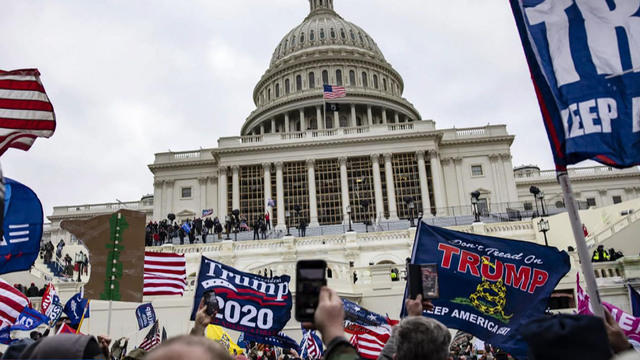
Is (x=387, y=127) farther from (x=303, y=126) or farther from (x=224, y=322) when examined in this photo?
(x=224, y=322)

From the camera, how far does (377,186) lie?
5591 centimetres

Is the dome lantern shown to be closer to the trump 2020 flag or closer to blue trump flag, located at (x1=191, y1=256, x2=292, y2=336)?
blue trump flag, located at (x1=191, y1=256, x2=292, y2=336)

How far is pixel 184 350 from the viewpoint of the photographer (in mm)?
1938

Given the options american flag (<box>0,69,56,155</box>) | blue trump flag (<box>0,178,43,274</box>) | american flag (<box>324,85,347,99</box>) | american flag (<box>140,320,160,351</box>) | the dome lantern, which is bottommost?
american flag (<box>140,320,160,351</box>)

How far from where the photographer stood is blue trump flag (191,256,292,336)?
1012 cm

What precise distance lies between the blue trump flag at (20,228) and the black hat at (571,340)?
8045 millimetres

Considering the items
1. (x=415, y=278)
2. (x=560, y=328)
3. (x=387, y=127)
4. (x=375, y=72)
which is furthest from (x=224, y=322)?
(x=375, y=72)

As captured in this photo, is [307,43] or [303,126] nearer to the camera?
[303,126]

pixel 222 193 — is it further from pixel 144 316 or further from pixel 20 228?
pixel 20 228

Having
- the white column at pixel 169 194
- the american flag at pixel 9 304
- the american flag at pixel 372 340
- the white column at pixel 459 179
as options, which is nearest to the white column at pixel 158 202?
the white column at pixel 169 194

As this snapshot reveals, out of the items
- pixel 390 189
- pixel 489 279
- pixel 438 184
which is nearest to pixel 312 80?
pixel 390 189

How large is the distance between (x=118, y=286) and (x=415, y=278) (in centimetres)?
648

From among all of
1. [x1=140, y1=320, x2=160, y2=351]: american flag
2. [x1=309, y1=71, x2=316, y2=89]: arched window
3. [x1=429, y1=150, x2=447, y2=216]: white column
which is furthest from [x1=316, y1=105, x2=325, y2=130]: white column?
[x1=140, y1=320, x2=160, y2=351]: american flag

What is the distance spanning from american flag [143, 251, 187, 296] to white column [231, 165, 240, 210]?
42030mm
